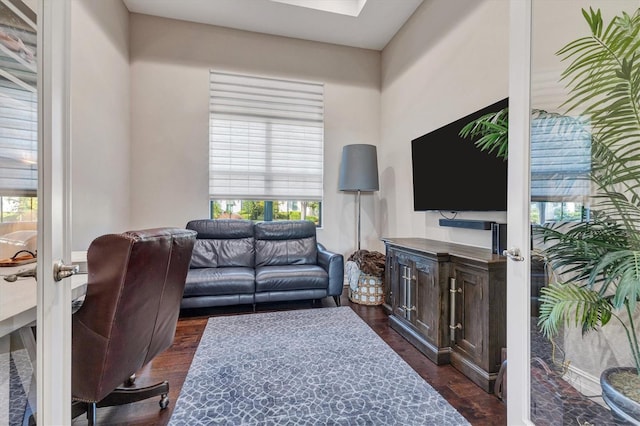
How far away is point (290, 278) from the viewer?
10.2 ft

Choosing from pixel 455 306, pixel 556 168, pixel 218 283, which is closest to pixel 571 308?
pixel 556 168

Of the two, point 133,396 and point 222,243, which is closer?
point 133,396

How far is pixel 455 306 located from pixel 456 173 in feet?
3.67

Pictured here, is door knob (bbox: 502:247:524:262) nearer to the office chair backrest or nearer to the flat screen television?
the flat screen television

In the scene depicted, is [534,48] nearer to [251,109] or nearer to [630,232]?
[630,232]

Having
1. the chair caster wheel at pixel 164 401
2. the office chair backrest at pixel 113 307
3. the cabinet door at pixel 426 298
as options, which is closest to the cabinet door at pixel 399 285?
the cabinet door at pixel 426 298

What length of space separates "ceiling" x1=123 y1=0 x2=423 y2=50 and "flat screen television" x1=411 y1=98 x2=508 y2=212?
166 cm

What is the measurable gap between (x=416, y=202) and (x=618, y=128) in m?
2.10

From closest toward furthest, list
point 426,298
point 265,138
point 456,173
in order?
point 426,298 → point 456,173 → point 265,138

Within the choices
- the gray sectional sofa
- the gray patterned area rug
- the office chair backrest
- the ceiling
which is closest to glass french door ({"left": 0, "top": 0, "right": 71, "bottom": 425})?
the office chair backrest

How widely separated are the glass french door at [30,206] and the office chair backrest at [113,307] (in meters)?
0.23

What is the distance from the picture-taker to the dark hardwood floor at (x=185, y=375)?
5.01 feet

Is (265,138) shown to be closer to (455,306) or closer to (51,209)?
(455,306)

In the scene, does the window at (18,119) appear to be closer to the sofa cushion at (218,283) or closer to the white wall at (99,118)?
the white wall at (99,118)
